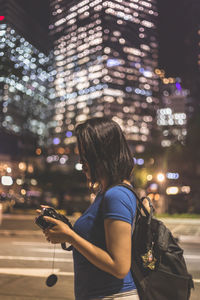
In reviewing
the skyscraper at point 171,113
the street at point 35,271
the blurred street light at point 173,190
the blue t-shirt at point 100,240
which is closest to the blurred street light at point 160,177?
the skyscraper at point 171,113

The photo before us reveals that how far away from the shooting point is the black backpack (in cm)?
179

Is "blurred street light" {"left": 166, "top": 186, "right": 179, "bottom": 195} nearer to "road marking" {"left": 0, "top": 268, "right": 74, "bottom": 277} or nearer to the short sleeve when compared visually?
"road marking" {"left": 0, "top": 268, "right": 74, "bottom": 277}

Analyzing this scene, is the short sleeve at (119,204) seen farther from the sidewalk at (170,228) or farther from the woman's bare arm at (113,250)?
the sidewalk at (170,228)

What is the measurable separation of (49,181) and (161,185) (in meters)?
17.0

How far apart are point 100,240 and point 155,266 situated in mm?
328

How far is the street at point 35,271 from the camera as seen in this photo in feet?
20.2

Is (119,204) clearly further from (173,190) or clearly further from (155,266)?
(173,190)

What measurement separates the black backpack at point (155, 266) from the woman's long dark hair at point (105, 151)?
0.56 ft

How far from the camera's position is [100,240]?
67.4 inches

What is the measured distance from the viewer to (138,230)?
1.80 m

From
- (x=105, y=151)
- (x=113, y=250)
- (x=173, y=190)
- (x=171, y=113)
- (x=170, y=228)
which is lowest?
(x=173, y=190)

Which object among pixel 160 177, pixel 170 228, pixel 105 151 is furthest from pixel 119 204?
pixel 160 177

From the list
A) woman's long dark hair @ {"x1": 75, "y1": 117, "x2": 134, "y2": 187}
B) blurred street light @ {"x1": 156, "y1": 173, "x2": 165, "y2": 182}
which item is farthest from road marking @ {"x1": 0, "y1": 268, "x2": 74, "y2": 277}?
blurred street light @ {"x1": 156, "y1": 173, "x2": 165, "y2": 182}

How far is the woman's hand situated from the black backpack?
1.07 feet
